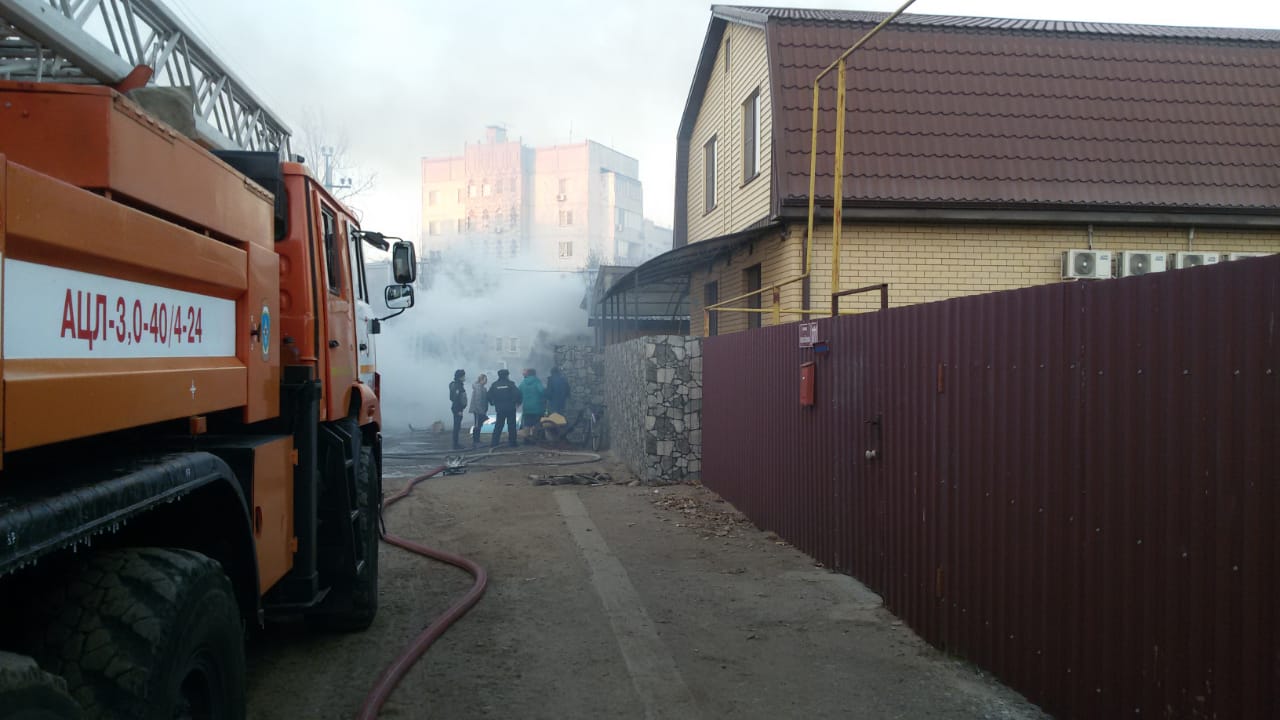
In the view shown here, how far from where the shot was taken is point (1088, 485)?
4.12 metres

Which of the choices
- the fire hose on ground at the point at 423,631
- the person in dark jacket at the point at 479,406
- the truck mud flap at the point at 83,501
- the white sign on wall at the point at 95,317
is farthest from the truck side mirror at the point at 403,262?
the person in dark jacket at the point at 479,406

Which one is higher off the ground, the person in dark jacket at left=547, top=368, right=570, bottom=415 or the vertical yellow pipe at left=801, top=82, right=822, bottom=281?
the vertical yellow pipe at left=801, top=82, right=822, bottom=281

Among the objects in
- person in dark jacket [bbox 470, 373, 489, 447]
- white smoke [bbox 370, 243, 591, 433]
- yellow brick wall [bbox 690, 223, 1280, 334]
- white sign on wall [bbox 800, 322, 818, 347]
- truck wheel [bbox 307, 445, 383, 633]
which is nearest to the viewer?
truck wheel [bbox 307, 445, 383, 633]

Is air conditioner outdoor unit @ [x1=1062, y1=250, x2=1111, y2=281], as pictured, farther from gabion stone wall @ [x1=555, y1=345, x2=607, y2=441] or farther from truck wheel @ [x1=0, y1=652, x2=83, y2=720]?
gabion stone wall @ [x1=555, y1=345, x2=607, y2=441]

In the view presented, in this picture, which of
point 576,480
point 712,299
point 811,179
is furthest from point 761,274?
point 576,480

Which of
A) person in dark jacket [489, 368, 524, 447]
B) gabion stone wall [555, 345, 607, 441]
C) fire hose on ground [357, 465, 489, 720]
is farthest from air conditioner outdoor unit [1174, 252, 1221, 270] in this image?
gabion stone wall [555, 345, 607, 441]

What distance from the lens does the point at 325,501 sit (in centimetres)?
542

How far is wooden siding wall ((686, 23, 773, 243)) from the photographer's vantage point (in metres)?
13.0

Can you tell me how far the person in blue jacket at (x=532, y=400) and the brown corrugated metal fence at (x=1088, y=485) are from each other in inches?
574

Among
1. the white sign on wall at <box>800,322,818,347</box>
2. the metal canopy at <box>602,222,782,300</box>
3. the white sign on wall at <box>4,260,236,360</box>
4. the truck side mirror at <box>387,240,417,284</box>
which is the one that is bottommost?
the white sign on wall at <box>4,260,236,360</box>

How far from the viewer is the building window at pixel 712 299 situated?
16.0 m

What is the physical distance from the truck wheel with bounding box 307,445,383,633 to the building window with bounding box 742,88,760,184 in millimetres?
8956

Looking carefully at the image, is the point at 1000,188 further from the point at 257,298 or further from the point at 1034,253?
the point at 257,298

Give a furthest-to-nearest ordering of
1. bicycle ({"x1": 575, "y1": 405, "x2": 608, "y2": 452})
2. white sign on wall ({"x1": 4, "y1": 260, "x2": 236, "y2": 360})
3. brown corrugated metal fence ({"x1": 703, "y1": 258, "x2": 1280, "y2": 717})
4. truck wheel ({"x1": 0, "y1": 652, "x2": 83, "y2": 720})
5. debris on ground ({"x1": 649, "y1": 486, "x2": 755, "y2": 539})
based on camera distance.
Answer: bicycle ({"x1": 575, "y1": 405, "x2": 608, "y2": 452}) → debris on ground ({"x1": 649, "y1": 486, "x2": 755, "y2": 539}) → brown corrugated metal fence ({"x1": 703, "y1": 258, "x2": 1280, "y2": 717}) → white sign on wall ({"x1": 4, "y1": 260, "x2": 236, "y2": 360}) → truck wheel ({"x1": 0, "y1": 652, "x2": 83, "y2": 720})
